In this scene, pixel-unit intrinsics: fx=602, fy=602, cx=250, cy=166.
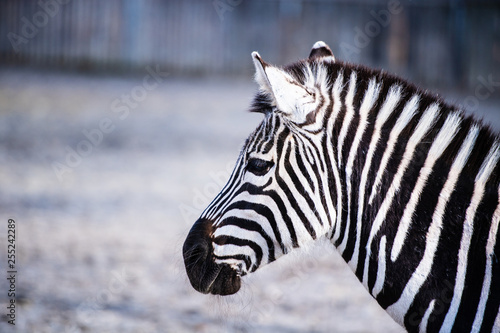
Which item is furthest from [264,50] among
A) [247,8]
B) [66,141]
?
[66,141]

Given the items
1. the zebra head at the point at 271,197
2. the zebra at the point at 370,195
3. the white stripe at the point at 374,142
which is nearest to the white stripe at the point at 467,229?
the zebra at the point at 370,195

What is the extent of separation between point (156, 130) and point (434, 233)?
12.2m

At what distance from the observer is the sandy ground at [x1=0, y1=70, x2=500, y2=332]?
5.52 metres

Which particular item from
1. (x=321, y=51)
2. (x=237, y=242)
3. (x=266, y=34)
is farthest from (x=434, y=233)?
(x=266, y=34)

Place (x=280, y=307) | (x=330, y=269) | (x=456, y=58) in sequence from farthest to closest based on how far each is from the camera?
1. (x=456, y=58)
2. (x=330, y=269)
3. (x=280, y=307)

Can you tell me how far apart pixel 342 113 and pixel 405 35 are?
2018 cm

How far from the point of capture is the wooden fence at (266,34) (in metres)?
20.9

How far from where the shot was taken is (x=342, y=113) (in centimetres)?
274

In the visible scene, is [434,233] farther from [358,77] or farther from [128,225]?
[128,225]

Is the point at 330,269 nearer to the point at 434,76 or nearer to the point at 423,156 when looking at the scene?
the point at 423,156

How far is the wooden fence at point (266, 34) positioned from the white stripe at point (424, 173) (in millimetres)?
18671

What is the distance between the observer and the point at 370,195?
2.69 meters

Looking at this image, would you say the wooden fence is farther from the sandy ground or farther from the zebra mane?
the zebra mane

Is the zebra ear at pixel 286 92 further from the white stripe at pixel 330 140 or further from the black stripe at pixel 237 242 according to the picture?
the black stripe at pixel 237 242
